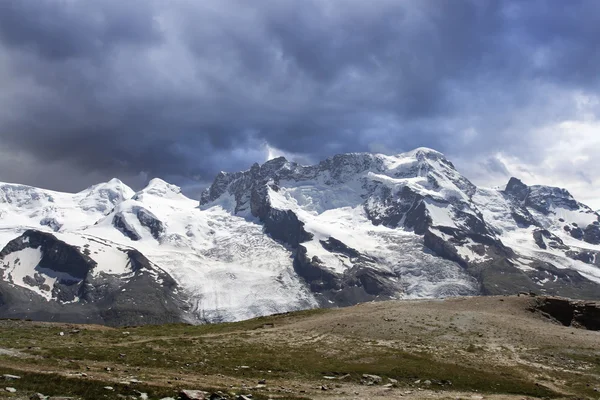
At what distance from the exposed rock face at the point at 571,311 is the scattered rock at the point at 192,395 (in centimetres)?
7178

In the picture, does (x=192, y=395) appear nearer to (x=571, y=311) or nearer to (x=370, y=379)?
(x=370, y=379)

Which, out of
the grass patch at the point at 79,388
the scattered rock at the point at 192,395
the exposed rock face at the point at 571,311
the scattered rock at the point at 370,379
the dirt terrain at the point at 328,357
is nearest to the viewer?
the grass patch at the point at 79,388

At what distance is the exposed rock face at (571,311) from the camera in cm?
8956

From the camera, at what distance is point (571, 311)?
91.9 metres

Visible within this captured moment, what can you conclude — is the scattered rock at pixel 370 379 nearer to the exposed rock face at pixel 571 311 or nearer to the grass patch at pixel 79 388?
the grass patch at pixel 79 388

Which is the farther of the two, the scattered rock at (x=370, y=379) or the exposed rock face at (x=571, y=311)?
the exposed rock face at (x=571, y=311)

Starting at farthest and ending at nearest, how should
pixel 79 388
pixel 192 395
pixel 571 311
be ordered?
pixel 571 311, pixel 79 388, pixel 192 395

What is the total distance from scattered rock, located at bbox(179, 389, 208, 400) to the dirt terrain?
128cm

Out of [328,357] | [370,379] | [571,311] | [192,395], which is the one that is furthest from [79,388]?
[571,311]

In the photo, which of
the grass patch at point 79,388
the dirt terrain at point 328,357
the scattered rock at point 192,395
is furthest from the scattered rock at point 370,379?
the scattered rock at point 192,395

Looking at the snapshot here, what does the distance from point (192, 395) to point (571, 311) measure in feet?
251

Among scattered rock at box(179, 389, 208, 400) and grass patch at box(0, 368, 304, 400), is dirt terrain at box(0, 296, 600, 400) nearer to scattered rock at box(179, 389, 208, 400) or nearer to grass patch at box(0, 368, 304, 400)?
grass patch at box(0, 368, 304, 400)

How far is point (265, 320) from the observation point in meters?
93.1

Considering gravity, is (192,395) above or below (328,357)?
below
